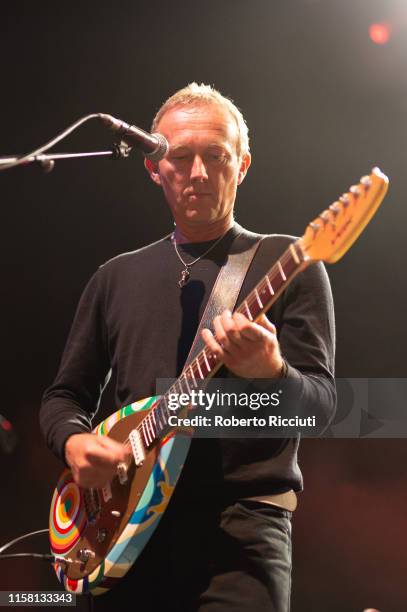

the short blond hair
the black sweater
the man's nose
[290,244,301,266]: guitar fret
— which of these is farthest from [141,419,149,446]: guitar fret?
the short blond hair

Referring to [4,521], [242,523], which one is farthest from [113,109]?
[242,523]

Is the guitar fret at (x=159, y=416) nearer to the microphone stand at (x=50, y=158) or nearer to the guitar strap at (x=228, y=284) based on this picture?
the guitar strap at (x=228, y=284)

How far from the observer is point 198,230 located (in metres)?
2.04

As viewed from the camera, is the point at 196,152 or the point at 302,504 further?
the point at 302,504

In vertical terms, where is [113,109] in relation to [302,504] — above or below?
above

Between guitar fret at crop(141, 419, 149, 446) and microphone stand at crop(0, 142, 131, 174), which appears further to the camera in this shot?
guitar fret at crop(141, 419, 149, 446)

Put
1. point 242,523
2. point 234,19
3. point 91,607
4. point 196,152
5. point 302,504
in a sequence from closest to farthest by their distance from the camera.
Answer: point 242,523 < point 91,607 < point 196,152 < point 302,504 < point 234,19

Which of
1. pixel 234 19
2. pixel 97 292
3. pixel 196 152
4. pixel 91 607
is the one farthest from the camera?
pixel 234 19

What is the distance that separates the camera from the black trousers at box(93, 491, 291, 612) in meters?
1.57

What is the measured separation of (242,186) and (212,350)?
1722mm

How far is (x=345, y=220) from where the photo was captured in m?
1.41

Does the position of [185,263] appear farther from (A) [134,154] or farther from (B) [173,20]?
(B) [173,20]

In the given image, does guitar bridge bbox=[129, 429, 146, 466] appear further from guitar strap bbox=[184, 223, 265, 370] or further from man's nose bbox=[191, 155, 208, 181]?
man's nose bbox=[191, 155, 208, 181]

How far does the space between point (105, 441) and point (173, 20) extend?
2135 millimetres
